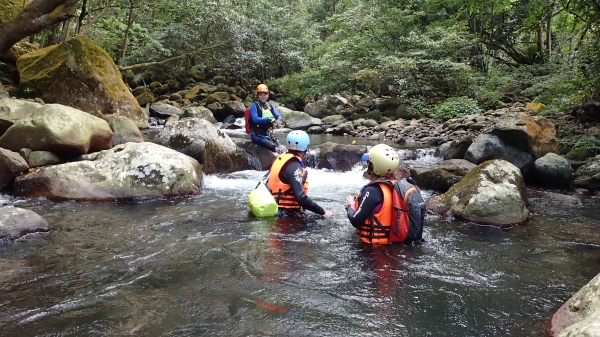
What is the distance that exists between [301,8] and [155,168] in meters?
31.7

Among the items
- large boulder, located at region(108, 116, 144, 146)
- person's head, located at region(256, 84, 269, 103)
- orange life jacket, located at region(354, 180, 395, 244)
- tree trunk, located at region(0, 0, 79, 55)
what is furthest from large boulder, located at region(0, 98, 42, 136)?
orange life jacket, located at region(354, 180, 395, 244)

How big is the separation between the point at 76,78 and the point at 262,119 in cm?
710

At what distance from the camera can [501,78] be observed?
18.8 meters

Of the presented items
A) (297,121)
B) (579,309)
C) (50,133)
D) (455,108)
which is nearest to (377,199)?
(579,309)

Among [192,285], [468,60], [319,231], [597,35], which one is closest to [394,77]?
[468,60]

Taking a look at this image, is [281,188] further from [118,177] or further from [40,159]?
[40,159]

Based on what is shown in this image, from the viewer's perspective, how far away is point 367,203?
4.56 meters

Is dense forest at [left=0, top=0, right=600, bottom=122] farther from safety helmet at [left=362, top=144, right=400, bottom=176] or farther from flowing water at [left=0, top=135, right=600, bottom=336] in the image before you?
safety helmet at [left=362, top=144, right=400, bottom=176]

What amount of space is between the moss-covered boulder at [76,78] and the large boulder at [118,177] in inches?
237

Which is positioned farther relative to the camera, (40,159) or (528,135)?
(528,135)

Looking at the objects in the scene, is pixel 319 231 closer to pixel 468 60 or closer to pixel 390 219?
pixel 390 219

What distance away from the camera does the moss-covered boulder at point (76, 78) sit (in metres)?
12.6

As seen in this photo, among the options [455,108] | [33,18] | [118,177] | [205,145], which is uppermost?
[33,18]

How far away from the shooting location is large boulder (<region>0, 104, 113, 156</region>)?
7273 mm
